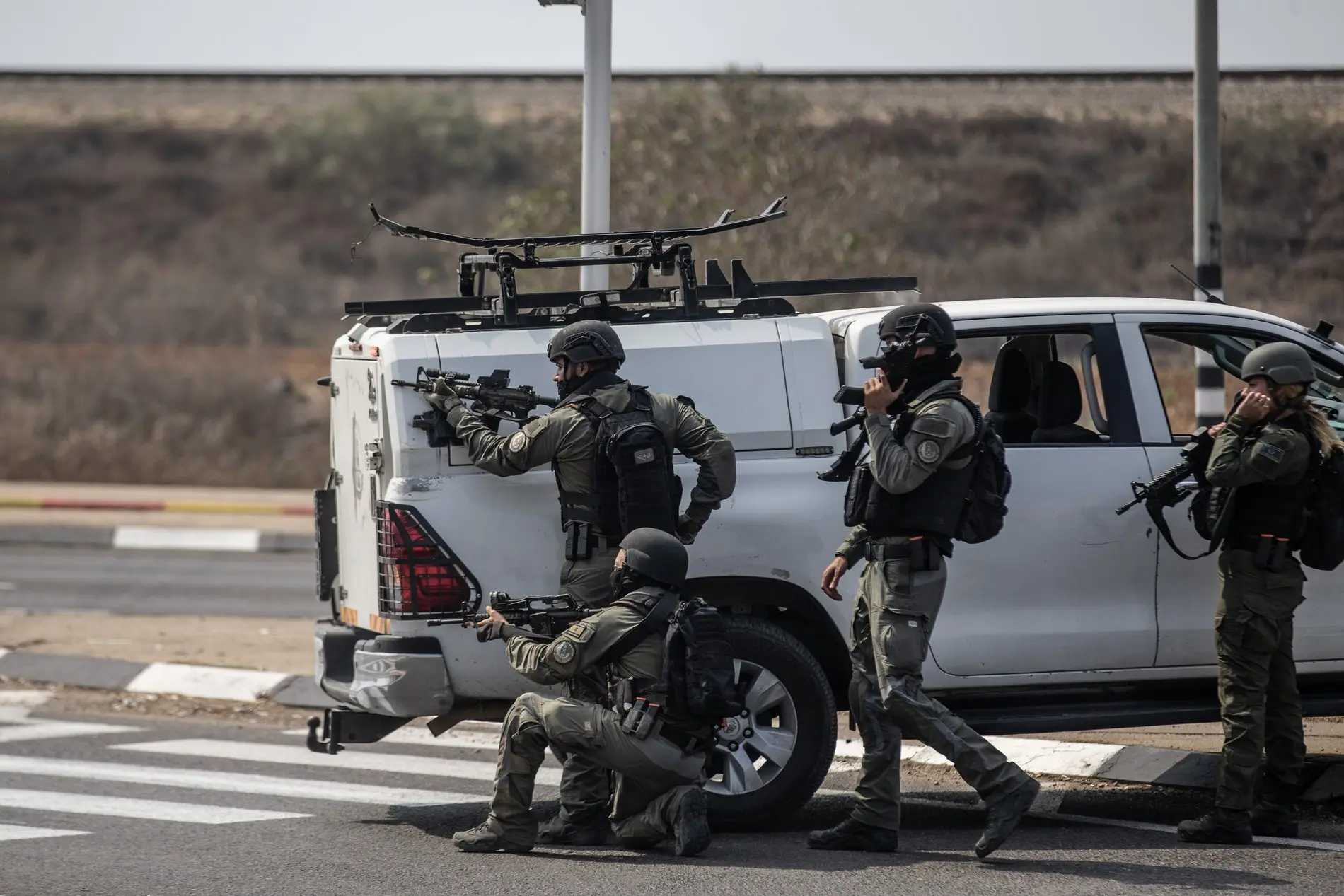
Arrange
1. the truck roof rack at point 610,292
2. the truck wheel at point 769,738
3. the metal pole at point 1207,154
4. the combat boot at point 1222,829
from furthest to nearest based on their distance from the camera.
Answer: the metal pole at point 1207,154 < the truck roof rack at point 610,292 < the truck wheel at point 769,738 < the combat boot at point 1222,829

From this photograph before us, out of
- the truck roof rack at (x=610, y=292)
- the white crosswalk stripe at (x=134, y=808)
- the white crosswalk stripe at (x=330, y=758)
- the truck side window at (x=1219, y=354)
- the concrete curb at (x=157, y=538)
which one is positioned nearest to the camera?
the truck roof rack at (x=610, y=292)

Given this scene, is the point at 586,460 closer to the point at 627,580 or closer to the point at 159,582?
the point at 627,580

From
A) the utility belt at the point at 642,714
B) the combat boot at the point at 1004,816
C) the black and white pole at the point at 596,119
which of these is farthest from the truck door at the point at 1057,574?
the black and white pole at the point at 596,119

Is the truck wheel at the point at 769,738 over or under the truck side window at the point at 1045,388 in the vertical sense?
under

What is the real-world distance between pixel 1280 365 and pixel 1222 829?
164 cm

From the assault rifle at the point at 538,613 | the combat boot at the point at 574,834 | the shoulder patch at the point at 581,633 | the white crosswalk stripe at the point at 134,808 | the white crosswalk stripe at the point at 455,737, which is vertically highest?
the assault rifle at the point at 538,613

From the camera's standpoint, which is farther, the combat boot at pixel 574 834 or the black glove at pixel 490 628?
the combat boot at pixel 574 834

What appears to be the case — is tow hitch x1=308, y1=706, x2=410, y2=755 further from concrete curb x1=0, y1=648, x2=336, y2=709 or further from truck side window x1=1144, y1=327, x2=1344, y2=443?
concrete curb x1=0, y1=648, x2=336, y2=709

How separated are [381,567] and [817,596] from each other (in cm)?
162

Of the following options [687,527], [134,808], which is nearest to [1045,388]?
[687,527]

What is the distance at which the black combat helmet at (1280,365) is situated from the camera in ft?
18.7

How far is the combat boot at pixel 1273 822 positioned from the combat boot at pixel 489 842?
2610mm

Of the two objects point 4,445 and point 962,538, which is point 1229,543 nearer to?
point 962,538

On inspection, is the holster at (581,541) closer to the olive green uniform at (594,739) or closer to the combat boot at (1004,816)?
the olive green uniform at (594,739)
